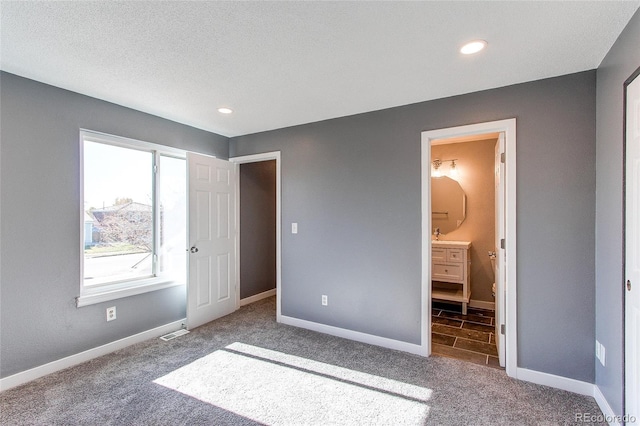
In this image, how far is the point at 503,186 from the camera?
2.57 m

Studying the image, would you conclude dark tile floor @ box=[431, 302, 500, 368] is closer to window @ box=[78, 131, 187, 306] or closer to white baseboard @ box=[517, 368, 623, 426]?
white baseboard @ box=[517, 368, 623, 426]

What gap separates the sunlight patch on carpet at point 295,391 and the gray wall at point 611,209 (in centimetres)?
116

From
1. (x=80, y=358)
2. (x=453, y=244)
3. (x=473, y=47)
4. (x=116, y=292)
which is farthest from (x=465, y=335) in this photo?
(x=80, y=358)

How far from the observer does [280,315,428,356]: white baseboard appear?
2.88 m

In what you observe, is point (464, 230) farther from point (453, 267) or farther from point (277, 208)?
point (277, 208)

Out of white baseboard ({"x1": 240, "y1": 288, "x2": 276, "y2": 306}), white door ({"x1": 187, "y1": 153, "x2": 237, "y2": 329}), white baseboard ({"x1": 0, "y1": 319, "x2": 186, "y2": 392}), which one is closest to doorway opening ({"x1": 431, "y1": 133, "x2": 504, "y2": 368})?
white baseboard ({"x1": 240, "y1": 288, "x2": 276, "y2": 306})

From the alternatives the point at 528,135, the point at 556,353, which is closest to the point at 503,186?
the point at 528,135

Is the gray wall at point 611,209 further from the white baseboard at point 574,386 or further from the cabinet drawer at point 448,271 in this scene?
the cabinet drawer at point 448,271

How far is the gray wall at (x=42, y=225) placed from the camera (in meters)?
2.29

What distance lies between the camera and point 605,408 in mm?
1938

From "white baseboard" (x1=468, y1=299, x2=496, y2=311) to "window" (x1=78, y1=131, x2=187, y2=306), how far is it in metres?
3.89

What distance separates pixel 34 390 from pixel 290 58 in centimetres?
310

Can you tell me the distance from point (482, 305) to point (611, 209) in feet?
8.71

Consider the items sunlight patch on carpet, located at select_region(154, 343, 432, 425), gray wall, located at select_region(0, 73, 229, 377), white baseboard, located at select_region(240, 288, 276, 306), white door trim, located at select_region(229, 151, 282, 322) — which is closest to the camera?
sunlight patch on carpet, located at select_region(154, 343, 432, 425)
